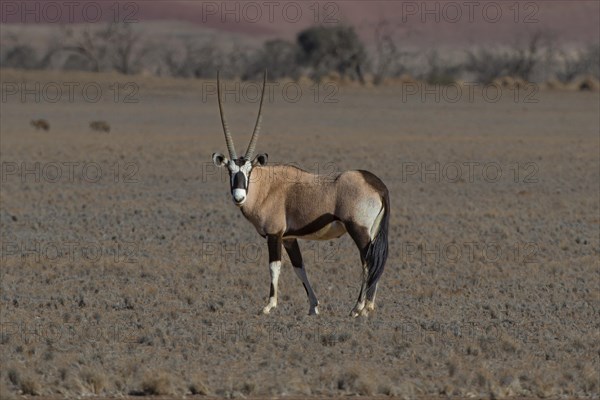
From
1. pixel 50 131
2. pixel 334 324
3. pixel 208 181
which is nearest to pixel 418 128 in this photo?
pixel 50 131

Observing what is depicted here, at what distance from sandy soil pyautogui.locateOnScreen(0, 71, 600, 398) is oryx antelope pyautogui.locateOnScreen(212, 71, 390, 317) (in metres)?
0.49

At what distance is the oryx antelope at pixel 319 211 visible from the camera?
10.3m

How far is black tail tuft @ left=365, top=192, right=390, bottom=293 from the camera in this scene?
10242 millimetres

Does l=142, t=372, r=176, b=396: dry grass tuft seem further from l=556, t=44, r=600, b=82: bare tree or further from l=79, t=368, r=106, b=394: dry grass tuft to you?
l=556, t=44, r=600, b=82: bare tree

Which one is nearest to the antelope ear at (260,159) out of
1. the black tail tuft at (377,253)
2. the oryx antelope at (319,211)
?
the oryx antelope at (319,211)

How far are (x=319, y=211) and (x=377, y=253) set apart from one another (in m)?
0.61

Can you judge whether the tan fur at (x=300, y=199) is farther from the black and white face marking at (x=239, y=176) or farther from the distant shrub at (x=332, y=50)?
the distant shrub at (x=332, y=50)

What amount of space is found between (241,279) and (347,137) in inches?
1030

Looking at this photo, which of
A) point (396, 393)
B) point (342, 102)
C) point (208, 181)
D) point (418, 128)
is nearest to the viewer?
point (396, 393)

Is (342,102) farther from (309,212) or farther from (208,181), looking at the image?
(309,212)

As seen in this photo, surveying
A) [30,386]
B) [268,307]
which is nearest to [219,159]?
[268,307]

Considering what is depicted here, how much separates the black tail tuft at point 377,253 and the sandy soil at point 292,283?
39 cm

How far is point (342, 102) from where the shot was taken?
56438mm

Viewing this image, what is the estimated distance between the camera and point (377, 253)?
10.3m
